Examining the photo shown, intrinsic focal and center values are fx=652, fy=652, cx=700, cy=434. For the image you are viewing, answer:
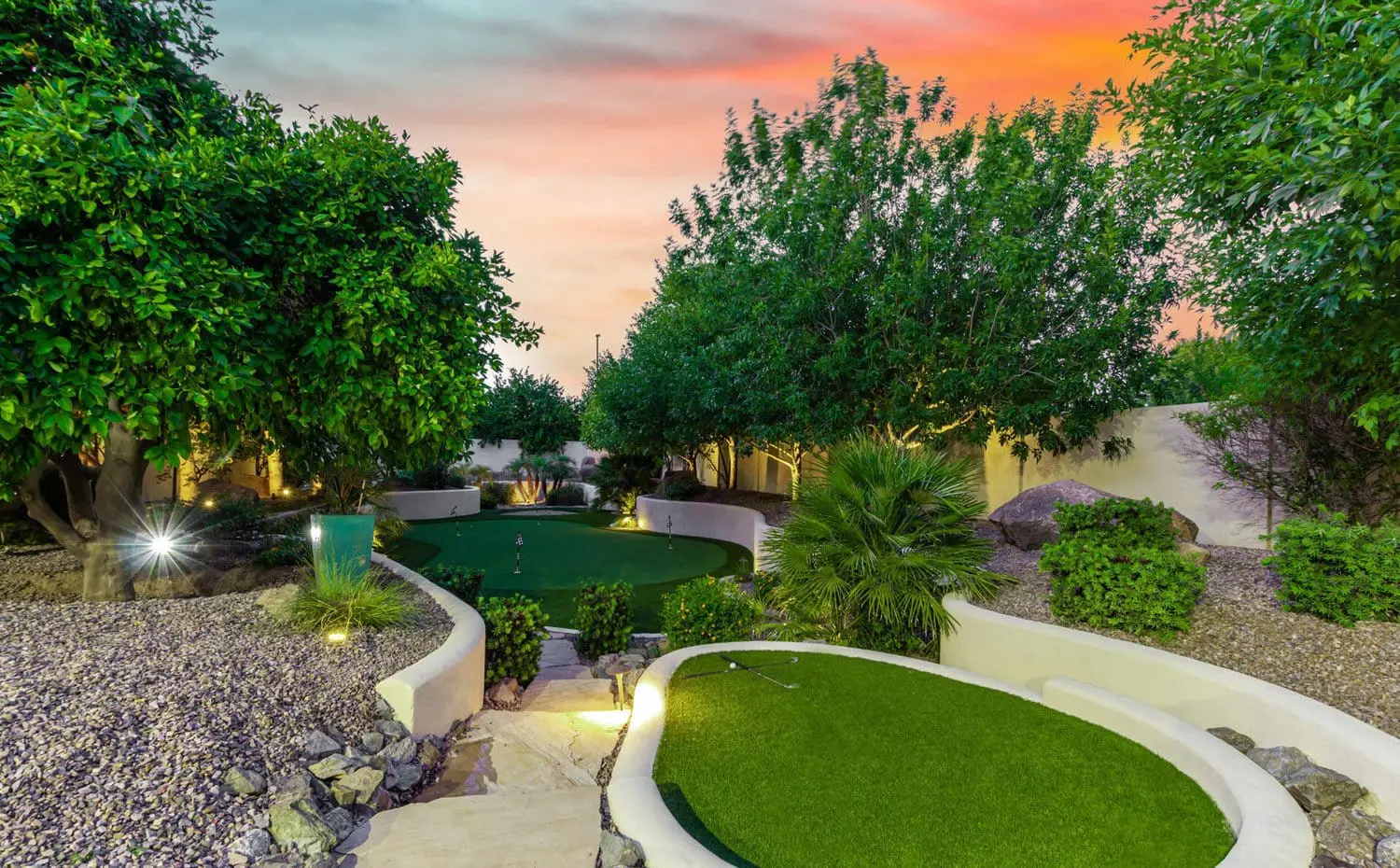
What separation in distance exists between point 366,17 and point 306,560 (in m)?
6.89

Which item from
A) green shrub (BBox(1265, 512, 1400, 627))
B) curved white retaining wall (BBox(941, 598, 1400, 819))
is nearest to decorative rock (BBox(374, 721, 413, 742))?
curved white retaining wall (BBox(941, 598, 1400, 819))

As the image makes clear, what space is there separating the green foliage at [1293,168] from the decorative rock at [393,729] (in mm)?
6593

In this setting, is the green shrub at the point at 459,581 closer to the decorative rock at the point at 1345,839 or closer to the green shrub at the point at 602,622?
the green shrub at the point at 602,622

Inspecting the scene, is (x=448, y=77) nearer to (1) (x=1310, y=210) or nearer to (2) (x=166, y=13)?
(2) (x=166, y=13)

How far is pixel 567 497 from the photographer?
97.1ft

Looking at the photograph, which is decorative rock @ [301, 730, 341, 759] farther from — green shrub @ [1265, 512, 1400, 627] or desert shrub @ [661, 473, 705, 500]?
desert shrub @ [661, 473, 705, 500]

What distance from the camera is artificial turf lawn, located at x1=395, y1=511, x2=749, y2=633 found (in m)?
11.3

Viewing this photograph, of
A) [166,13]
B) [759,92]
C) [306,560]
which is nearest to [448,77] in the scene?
[166,13]

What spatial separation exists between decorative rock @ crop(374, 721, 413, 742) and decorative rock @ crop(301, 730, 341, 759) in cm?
33

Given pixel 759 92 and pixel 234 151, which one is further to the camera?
pixel 759 92

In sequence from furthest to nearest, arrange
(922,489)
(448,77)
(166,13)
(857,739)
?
(448,77) → (922,489) → (166,13) → (857,739)

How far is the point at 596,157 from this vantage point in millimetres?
10648

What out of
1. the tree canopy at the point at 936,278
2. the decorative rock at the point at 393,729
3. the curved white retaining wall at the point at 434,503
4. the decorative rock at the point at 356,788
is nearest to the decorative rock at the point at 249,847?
the decorative rock at the point at 356,788

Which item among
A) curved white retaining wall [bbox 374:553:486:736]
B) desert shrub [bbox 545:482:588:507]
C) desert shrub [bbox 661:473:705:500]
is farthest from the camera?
desert shrub [bbox 545:482:588:507]
